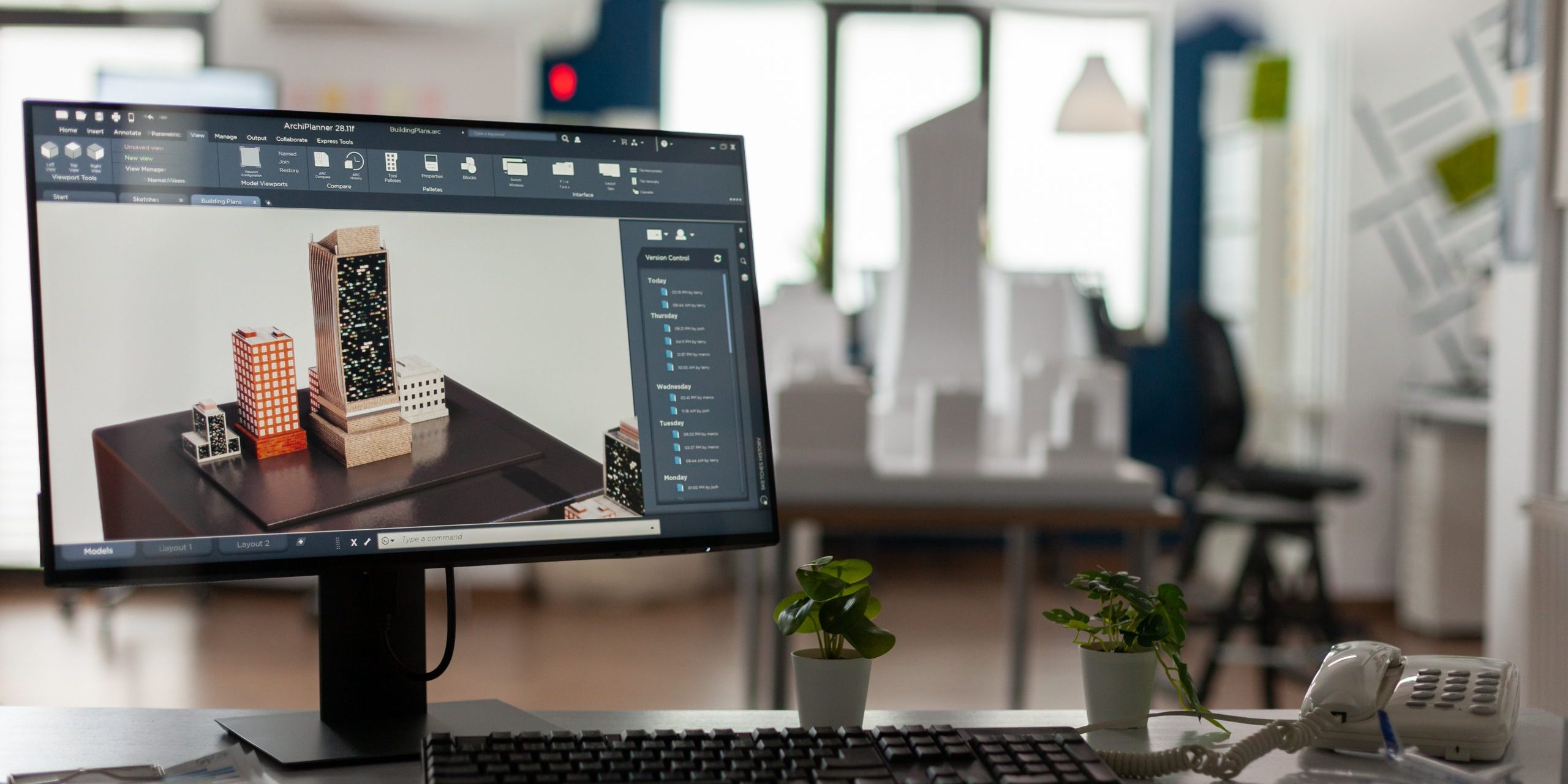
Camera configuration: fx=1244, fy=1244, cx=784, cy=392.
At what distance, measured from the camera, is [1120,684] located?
0.98 metres

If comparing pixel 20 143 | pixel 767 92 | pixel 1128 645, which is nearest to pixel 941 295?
pixel 1128 645

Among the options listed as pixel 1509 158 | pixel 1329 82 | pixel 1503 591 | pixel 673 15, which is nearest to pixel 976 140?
pixel 1509 158

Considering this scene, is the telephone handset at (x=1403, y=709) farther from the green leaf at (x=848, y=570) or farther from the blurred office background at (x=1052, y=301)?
the blurred office background at (x=1052, y=301)

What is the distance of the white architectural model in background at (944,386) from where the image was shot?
7.54ft

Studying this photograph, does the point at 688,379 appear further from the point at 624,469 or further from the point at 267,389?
the point at 267,389

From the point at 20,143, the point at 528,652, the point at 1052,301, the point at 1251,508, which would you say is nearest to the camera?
the point at 1052,301

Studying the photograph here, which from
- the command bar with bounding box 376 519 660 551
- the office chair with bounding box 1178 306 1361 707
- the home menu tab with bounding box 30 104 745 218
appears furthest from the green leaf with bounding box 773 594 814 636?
the office chair with bounding box 1178 306 1361 707

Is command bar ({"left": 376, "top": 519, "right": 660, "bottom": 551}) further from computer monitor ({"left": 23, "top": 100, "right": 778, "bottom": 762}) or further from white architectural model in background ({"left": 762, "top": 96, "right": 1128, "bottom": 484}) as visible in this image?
white architectural model in background ({"left": 762, "top": 96, "right": 1128, "bottom": 484})

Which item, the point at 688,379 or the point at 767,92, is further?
the point at 767,92

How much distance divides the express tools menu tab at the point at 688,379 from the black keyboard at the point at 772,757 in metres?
0.22

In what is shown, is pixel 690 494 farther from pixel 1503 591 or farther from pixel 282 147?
pixel 1503 591

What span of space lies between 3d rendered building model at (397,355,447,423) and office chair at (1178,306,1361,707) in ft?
8.92

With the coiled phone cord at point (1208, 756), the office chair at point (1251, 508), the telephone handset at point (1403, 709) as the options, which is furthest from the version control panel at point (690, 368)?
the office chair at point (1251, 508)

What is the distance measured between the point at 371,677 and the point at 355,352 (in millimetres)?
255
